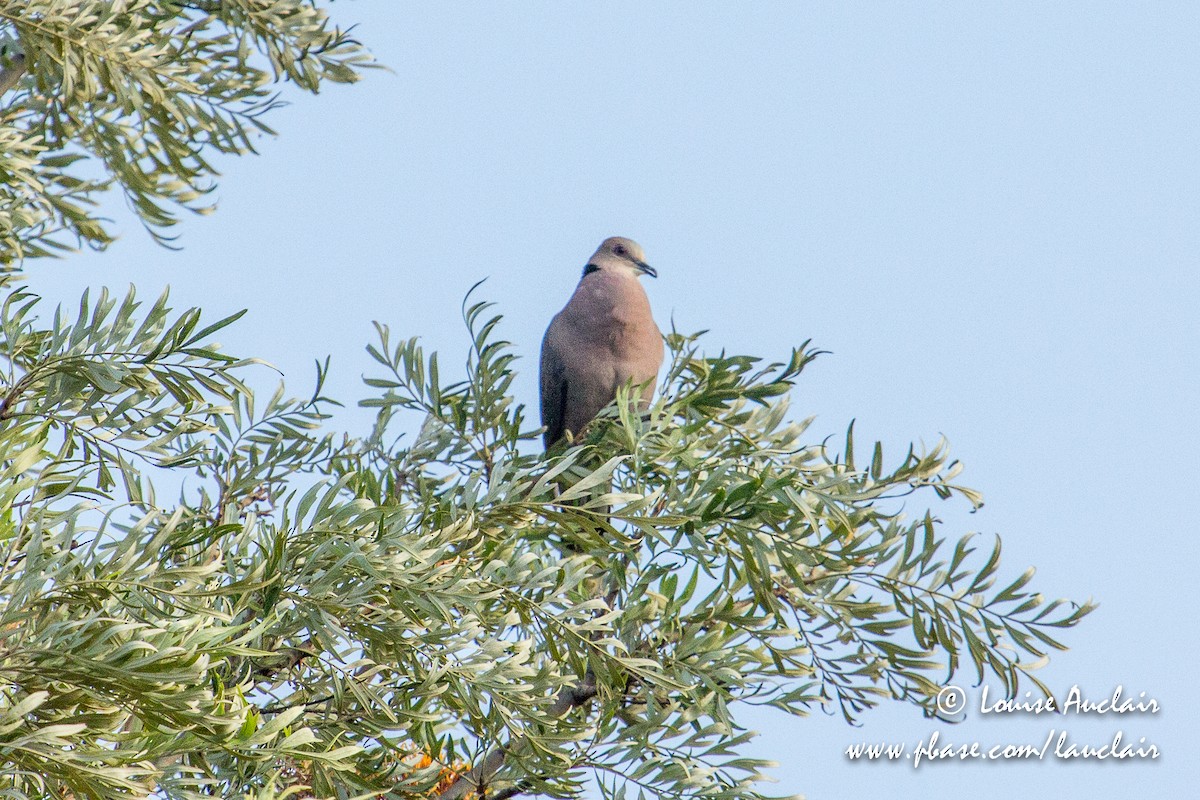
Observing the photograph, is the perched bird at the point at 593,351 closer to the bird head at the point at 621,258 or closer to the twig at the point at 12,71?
the bird head at the point at 621,258

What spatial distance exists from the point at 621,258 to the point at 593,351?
3.21 ft

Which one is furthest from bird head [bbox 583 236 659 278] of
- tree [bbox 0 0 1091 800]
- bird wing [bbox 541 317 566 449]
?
tree [bbox 0 0 1091 800]

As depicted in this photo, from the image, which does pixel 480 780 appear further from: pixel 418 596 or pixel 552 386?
pixel 552 386

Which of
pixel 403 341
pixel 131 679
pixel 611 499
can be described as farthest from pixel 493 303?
pixel 131 679

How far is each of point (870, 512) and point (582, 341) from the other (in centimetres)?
201

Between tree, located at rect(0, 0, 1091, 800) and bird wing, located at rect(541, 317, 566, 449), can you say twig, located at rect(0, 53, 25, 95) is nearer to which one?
tree, located at rect(0, 0, 1091, 800)

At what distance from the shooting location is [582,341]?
16.5ft

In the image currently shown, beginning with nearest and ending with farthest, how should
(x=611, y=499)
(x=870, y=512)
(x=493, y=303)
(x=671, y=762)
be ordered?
(x=611, y=499)
(x=671, y=762)
(x=870, y=512)
(x=493, y=303)

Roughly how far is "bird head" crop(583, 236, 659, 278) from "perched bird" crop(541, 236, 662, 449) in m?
0.41

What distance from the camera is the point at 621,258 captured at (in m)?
5.83

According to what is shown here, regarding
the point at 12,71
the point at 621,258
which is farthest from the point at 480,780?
the point at 621,258

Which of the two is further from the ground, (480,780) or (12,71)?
(12,71)

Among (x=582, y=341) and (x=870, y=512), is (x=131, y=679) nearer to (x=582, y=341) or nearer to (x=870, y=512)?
(x=870, y=512)

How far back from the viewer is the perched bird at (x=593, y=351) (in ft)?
16.2
